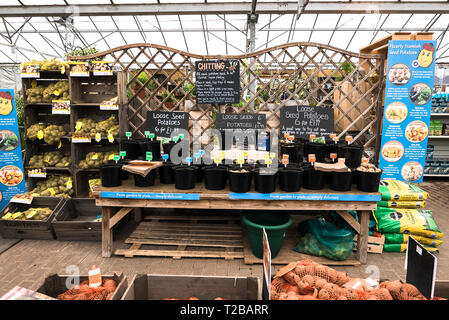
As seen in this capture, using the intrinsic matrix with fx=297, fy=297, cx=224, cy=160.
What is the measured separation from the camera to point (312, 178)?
273 centimetres

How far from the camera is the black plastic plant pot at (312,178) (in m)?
2.72

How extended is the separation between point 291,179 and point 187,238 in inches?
50.3

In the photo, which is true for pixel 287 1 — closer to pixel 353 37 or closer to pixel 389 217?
pixel 389 217

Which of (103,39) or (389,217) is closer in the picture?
(389,217)

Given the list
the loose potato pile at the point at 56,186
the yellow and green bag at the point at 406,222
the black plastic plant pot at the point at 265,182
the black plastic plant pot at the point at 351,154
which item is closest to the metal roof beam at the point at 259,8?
the black plastic plant pot at the point at 351,154

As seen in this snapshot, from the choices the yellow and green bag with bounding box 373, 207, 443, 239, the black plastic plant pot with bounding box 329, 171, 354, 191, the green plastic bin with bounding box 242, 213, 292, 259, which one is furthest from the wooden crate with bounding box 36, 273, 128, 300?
the yellow and green bag with bounding box 373, 207, 443, 239

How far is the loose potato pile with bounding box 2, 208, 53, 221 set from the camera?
3227 mm

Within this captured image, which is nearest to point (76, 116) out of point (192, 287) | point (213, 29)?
point (192, 287)

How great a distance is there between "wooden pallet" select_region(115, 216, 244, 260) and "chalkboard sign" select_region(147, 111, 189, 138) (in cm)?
111

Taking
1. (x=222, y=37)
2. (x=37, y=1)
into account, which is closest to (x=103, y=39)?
(x=222, y=37)

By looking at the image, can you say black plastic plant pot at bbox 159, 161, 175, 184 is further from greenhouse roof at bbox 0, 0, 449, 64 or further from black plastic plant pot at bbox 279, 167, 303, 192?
greenhouse roof at bbox 0, 0, 449, 64

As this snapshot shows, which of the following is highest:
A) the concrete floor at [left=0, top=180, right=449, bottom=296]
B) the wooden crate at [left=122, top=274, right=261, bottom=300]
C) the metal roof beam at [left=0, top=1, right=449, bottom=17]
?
the metal roof beam at [left=0, top=1, right=449, bottom=17]
